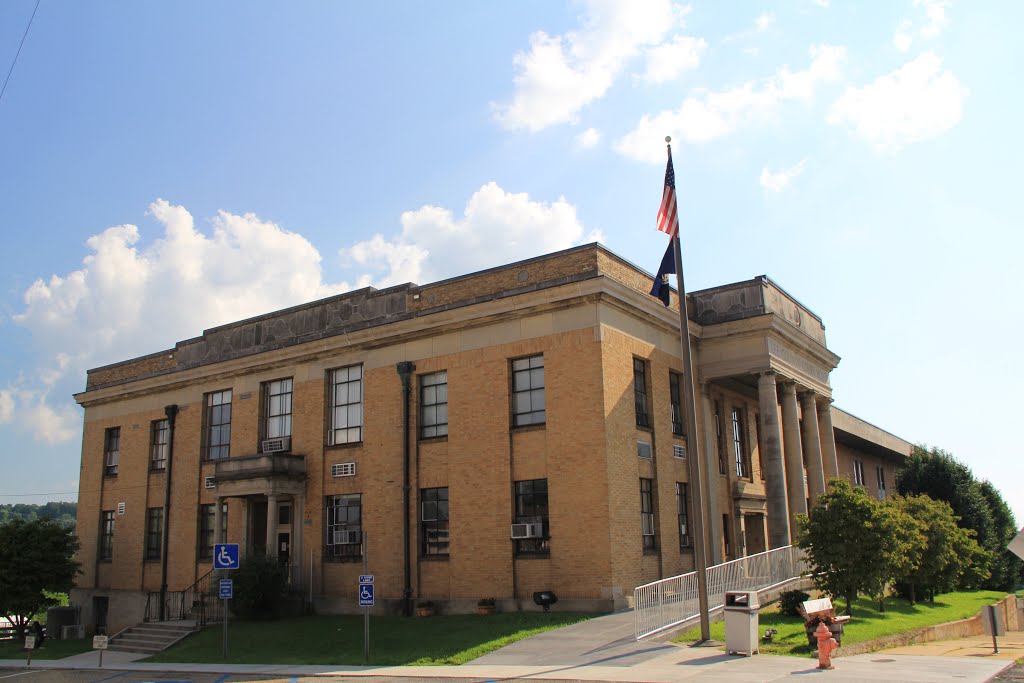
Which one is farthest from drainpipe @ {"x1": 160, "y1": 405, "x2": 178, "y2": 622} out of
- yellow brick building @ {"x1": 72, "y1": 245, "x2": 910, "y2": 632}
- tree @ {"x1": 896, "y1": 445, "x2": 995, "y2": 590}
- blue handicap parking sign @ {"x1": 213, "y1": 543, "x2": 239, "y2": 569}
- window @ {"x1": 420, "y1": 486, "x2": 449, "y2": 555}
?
tree @ {"x1": 896, "y1": 445, "x2": 995, "y2": 590}

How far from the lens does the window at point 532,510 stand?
941 inches

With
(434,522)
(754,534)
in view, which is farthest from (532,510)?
(754,534)

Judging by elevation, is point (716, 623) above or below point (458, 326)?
below

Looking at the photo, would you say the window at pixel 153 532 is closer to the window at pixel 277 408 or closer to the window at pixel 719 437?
the window at pixel 277 408

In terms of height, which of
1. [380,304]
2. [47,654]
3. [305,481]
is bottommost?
[47,654]

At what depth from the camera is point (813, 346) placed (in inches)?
1257

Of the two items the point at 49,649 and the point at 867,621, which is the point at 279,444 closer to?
the point at 49,649

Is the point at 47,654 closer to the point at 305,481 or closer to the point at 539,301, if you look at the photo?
the point at 305,481

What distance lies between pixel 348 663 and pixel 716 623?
846 cm

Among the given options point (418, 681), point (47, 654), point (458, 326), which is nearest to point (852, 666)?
point (418, 681)

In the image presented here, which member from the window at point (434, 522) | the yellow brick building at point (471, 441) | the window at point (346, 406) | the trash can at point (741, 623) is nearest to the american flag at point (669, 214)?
the yellow brick building at point (471, 441)

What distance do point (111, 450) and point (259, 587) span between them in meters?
14.9

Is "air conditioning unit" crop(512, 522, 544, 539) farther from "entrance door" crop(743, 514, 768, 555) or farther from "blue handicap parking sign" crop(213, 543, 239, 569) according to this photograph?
"entrance door" crop(743, 514, 768, 555)

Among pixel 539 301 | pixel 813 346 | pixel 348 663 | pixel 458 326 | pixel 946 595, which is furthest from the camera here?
pixel 946 595
